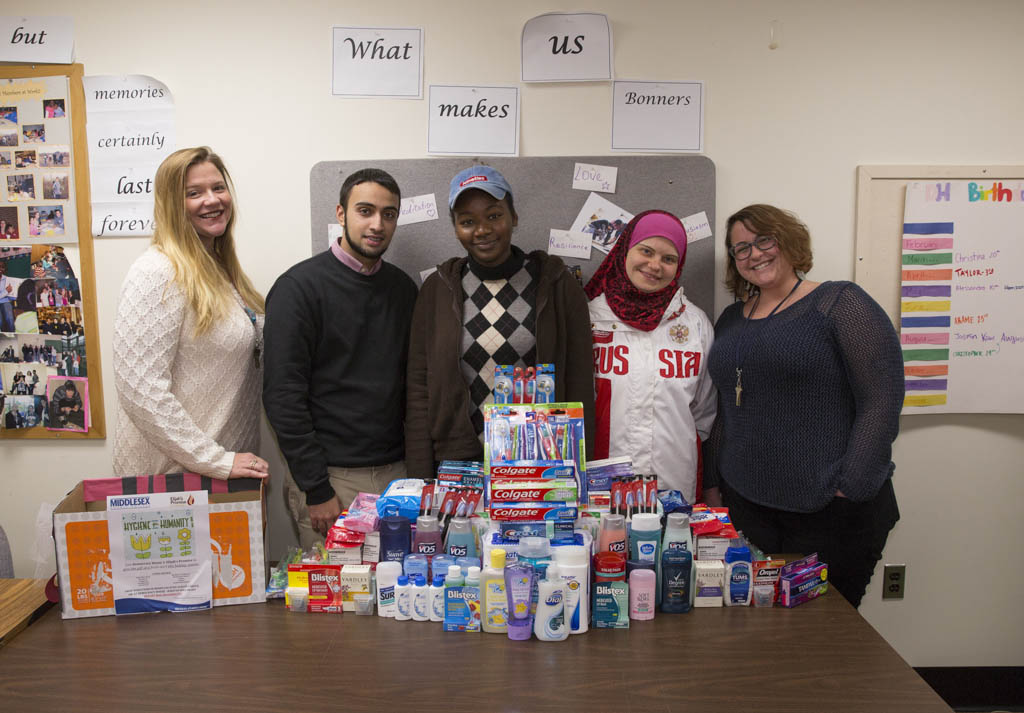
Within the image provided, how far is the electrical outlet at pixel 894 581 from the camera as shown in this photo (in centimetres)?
264

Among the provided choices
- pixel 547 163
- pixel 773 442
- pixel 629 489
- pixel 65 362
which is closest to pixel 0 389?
pixel 65 362

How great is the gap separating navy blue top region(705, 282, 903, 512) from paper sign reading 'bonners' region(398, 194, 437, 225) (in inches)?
44.7

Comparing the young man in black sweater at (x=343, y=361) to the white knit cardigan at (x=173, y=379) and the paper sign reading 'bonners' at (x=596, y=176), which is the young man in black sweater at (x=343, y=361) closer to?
the white knit cardigan at (x=173, y=379)

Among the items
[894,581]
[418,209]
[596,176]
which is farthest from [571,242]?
[894,581]

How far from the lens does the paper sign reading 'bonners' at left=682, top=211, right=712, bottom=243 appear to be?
2.46 m

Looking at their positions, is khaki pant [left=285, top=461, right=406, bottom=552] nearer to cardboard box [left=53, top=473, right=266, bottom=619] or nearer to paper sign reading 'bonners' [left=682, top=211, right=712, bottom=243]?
cardboard box [left=53, top=473, right=266, bottom=619]

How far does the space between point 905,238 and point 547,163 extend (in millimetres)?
1310

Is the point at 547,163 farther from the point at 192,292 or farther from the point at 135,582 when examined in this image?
the point at 135,582

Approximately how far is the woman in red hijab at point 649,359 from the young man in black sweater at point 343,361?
654 mm

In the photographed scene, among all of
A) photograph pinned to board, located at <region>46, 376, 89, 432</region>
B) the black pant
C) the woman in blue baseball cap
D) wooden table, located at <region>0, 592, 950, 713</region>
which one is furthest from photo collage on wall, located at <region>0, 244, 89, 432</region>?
the black pant

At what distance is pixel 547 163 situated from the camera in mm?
2459

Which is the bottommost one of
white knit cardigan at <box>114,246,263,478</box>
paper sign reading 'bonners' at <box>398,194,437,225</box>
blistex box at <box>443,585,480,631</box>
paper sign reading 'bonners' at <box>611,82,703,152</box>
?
blistex box at <box>443,585,480,631</box>

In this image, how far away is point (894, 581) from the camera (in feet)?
8.69

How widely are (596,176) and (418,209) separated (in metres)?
0.64
